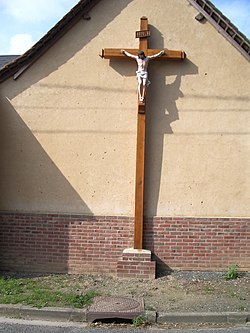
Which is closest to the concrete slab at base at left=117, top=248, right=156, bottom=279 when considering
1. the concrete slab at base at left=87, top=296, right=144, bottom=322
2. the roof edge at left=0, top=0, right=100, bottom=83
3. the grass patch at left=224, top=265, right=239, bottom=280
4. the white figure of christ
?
the concrete slab at base at left=87, top=296, right=144, bottom=322

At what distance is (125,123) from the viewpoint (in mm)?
8141

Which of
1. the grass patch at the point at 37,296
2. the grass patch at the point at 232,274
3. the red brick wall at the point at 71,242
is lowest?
the grass patch at the point at 37,296

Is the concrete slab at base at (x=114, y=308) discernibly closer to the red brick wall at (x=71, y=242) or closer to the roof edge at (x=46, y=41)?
the red brick wall at (x=71, y=242)

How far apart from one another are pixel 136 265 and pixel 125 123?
8.66 ft

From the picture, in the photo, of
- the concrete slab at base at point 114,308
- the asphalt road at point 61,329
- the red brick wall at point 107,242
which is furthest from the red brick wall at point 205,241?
the asphalt road at point 61,329

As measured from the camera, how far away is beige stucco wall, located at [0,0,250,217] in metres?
8.05

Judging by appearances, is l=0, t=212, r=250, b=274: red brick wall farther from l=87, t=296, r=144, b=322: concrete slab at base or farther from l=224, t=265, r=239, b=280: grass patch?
l=87, t=296, r=144, b=322: concrete slab at base

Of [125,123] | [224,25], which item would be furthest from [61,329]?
[224,25]

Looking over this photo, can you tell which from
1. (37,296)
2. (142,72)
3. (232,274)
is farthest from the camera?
(142,72)

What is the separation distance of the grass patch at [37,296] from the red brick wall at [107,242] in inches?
32.4

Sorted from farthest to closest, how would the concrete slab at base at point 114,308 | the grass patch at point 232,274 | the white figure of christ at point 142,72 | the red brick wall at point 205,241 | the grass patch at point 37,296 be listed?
the red brick wall at point 205,241, the white figure of christ at point 142,72, the grass patch at point 232,274, the grass patch at point 37,296, the concrete slab at base at point 114,308

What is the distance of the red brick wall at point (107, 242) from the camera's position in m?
8.00

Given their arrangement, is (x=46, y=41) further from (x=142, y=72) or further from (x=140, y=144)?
(x=140, y=144)

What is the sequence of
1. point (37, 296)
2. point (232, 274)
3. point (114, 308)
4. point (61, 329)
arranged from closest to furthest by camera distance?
1. point (61, 329)
2. point (114, 308)
3. point (37, 296)
4. point (232, 274)
